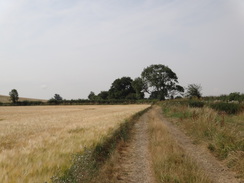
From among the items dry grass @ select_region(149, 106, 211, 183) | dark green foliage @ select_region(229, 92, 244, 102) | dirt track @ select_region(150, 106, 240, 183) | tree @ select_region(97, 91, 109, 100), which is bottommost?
dirt track @ select_region(150, 106, 240, 183)

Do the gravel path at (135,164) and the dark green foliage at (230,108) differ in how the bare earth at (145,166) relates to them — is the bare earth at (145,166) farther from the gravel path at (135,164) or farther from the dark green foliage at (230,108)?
the dark green foliage at (230,108)

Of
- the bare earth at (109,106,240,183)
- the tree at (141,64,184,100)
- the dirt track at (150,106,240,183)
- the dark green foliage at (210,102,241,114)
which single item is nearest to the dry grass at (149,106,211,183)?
the bare earth at (109,106,240,183)

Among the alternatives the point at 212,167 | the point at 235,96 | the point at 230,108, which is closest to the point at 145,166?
the point at 212,167

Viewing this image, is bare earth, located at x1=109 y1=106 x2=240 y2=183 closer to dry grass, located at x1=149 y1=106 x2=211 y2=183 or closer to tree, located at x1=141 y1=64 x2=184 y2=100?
dry grass, located at x1=149 y1=106 x2=211 y2=183

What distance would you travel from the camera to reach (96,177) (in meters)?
5.16

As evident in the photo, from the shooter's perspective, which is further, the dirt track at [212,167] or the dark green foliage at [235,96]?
the dark green foliage at [235,96]

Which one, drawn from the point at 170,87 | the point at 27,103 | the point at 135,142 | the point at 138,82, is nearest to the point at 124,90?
the point at 138,82

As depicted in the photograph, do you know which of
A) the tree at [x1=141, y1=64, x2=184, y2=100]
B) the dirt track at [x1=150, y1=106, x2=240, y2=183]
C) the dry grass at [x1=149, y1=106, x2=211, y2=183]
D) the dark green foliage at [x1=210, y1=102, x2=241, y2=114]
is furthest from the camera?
the tree at [x1=141, y1=64, x2=184, y2=100]

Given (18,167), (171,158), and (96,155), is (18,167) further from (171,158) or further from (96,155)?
(171,158)

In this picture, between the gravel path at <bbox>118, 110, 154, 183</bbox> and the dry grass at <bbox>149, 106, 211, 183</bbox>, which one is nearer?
the dry grass at <bbox>149, 106, 211, 183</bbox>

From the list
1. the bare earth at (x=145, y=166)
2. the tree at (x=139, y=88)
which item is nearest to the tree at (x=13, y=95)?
→ the tree at (x=139, y=88)

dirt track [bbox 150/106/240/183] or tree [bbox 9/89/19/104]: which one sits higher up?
tree [bbox 9/89/19/104]

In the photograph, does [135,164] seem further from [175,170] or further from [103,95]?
[103,95]

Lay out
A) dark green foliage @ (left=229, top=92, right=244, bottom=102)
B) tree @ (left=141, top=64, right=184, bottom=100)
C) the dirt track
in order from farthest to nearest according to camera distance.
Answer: tree @ (left=141, top=64, right=184, bottom=100), dark green foliage @ (left=229, top=92, right=244, bottom=102), the dirt track
